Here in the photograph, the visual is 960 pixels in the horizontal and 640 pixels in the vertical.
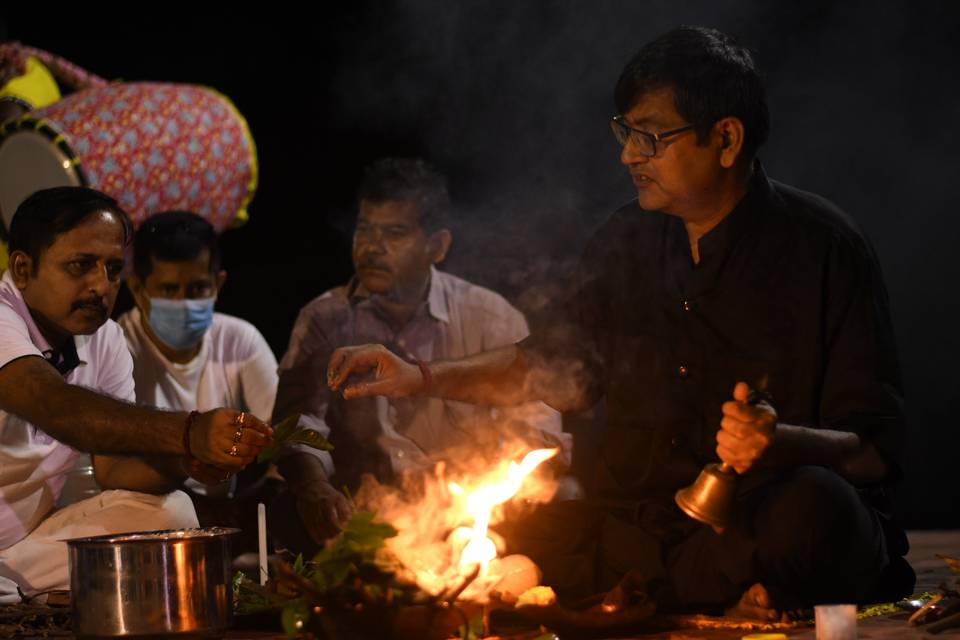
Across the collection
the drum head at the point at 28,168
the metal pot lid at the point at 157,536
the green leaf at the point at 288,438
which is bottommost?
the metal pot lid at the point at 157,536

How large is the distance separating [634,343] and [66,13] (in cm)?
644

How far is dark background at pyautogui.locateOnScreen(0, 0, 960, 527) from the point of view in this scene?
7340 mm

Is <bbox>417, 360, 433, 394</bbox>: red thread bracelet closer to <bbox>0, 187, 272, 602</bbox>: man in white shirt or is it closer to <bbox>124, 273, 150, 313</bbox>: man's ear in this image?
<bbox>0, 187, 272, 602</bbox>: man in white shirt

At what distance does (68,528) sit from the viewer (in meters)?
5.69

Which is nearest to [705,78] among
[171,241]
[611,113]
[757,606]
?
[757,606]

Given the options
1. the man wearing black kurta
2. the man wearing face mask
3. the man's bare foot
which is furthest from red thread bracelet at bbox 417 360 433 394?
the man wearing face mask

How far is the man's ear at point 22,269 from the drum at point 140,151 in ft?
8.16

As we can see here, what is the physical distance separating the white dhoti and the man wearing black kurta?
1.31 meters

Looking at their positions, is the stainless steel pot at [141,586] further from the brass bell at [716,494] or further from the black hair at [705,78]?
the black hair at [705,78]

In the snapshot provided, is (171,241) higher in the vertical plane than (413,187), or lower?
lower

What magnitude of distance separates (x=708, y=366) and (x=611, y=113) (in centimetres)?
288

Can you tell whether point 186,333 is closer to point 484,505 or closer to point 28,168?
point 28,168

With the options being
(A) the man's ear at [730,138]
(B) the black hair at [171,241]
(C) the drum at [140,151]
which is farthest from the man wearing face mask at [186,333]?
(A) the man's ear at [730,138]

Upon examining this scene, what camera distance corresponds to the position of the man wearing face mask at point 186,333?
785cm
